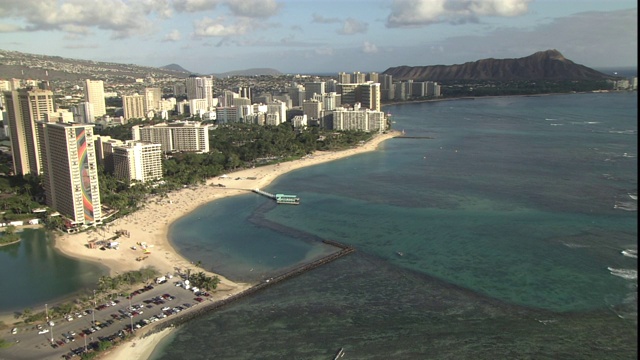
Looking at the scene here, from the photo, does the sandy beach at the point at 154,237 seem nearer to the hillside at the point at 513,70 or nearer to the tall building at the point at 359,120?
the tall building at the point at 359,120

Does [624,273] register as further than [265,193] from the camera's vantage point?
No

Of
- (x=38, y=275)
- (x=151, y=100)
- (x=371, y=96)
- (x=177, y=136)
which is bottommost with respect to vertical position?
(x=38, y=275)

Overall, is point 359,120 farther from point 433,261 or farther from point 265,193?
point 433,261

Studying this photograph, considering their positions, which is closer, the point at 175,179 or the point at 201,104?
the point at 175,179

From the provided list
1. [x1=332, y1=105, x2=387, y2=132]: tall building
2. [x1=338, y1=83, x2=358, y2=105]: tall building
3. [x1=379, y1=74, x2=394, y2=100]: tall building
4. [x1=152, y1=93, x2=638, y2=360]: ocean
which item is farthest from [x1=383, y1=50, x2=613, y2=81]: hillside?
[x1=152, y1=93, x2=638, y2=360]: ocean

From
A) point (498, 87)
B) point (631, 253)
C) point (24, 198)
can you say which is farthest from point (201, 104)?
point (498, 87)

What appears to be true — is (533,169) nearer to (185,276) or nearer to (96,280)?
(185,276)

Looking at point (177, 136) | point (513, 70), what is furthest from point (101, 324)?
point (513, 70)

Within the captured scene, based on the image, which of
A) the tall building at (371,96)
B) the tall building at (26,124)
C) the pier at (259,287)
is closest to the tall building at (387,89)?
the tall building at (371,96)
